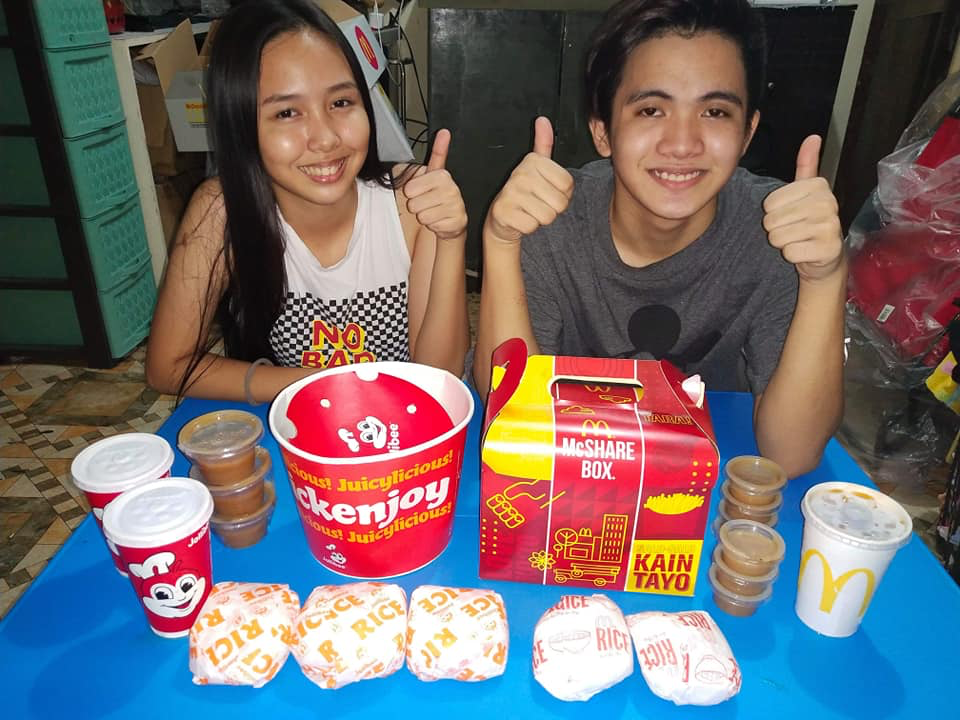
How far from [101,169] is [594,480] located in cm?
251

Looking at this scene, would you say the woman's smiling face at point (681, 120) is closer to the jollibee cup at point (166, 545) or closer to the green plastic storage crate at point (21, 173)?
the jollibee cup at point (166, 545)

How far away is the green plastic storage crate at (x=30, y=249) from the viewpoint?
8.34 ft

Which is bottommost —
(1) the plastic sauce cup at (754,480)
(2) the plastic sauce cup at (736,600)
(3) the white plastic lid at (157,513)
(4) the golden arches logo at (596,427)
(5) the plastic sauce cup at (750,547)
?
(2) the plastic sauce cup at (736,600)

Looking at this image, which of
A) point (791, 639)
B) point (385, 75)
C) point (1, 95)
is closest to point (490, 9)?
point (385, 75)

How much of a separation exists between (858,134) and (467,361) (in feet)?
10.6

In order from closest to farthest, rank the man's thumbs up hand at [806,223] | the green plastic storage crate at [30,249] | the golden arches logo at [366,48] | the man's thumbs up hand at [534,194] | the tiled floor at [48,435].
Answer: the man's thumbs up hand at [806,223], the man's thumbs up hand at [534,194], the tiled floor at [48,435], the golden arches logo at [366,48], the green plastic storage crate at [30,249]

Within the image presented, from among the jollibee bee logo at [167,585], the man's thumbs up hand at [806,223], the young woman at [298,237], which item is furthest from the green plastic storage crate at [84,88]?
the man's thumbs up hand at [806,223]

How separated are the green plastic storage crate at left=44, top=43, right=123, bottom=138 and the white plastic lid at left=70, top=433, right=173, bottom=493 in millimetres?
2054

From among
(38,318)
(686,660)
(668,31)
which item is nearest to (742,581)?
(686,660)

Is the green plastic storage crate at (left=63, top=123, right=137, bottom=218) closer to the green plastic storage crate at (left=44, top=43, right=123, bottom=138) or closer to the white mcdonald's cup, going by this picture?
the green plastic storage crate at (left=44, top=43, right=123, bottom=138)

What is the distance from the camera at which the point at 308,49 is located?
1203mm

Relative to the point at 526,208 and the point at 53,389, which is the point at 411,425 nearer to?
the point at 526,208

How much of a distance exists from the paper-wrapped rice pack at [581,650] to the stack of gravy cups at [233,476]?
0.37 meters

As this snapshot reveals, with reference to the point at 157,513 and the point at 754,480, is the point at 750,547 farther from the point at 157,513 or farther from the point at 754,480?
the point at 157,513
